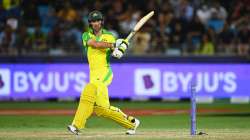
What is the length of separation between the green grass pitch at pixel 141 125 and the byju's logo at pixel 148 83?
1.41 ft

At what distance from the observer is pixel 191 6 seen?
85.0 ft

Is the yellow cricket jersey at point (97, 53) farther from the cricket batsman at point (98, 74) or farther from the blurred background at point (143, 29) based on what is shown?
the blurred background at point (143, 29)

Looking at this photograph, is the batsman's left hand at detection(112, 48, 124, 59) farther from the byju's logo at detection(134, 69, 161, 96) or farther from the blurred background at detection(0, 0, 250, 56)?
the blurred background at detection(0, 0, 250, 56)

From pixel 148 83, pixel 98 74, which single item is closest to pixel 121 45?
pixel 98 74

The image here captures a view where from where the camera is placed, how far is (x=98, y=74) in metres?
13.8

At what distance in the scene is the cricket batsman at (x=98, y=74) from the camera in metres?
13.6

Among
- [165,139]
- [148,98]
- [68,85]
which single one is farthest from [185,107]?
[165,139]

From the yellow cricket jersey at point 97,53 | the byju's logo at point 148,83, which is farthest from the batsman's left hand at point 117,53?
the byju's logo at point 148,83

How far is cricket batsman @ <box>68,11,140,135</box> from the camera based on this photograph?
1362 centimetres

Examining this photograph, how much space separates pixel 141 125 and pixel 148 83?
5.74m

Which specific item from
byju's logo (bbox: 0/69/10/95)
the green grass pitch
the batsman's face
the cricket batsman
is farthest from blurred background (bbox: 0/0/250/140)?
the batsman's face

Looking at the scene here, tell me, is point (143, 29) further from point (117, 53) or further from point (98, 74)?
point (117, 53)

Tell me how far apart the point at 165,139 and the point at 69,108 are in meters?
9.57

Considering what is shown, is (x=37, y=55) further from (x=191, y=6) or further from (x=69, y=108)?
(x=191, y=6)
